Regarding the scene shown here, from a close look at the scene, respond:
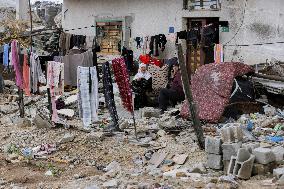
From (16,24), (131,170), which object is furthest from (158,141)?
(16,24)

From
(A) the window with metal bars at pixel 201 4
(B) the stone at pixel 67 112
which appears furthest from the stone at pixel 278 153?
(A) the window with metal bars at pixel 201 4

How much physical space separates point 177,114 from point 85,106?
6.19 ft

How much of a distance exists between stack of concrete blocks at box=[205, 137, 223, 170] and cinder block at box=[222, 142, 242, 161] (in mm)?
80

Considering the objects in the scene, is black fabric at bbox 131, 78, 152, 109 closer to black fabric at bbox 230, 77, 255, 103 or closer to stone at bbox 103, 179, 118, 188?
black fabric at bbox 230, 77, 255, 103

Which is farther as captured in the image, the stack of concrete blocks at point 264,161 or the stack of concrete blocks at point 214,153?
the stack of concrete blocks at point 214,153

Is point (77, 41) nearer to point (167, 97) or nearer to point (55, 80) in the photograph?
point (167, 97)

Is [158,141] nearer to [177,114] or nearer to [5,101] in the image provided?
[177,114]

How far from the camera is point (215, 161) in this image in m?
5.81

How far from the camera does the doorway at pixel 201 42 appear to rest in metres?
10.5

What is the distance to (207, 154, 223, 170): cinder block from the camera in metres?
5.78

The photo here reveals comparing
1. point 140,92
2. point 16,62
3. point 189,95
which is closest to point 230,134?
point 189,95

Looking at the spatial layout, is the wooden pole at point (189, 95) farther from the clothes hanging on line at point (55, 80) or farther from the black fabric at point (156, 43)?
the black fabric at point (156, 43)

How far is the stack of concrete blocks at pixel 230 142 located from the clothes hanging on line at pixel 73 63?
14.7ft

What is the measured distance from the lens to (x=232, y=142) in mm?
5855
